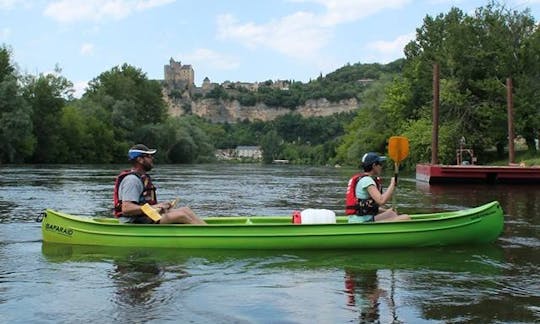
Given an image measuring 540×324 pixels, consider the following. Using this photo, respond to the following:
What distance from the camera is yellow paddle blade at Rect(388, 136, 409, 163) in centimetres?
1258

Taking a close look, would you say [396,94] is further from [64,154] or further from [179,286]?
[179,286]

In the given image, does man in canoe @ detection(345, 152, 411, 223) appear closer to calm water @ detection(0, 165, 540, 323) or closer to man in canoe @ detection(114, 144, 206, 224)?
calm water @ detection(0, 165, 540, 323)

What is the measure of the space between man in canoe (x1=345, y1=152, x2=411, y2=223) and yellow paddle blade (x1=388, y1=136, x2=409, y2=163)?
2071mm

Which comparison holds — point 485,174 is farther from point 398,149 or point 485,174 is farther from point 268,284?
point 268,284

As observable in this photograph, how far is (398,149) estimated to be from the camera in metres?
12.6

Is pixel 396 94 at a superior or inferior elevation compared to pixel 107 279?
superior

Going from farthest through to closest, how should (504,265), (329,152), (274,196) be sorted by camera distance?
(329,152) → (274,196) → (504,265)

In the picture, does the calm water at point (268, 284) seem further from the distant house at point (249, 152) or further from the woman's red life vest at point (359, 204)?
the distant house at point (249, 152)

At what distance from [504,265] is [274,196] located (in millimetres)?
14492

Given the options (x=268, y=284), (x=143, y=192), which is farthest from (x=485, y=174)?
(x=268, y=284)

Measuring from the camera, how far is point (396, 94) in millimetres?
58531

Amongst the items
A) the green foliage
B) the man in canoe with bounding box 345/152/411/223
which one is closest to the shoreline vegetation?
the green foliage

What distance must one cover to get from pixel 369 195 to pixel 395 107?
49.3 metres

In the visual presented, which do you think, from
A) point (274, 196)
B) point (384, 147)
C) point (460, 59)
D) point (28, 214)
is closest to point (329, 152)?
point (384, 147)
